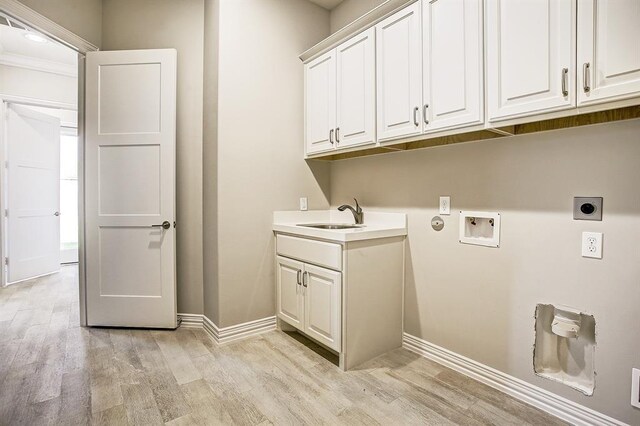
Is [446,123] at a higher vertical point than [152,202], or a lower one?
higher

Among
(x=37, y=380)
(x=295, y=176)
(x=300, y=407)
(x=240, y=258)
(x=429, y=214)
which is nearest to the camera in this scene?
(x=300, y=407)

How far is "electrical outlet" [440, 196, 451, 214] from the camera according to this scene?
7.11 ft

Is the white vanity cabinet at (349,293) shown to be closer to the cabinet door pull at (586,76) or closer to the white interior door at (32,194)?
the cabinet door pull at (586,76)

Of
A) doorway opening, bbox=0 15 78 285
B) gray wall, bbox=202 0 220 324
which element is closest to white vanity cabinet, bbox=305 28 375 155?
gray wall, bbox=202 0 220 324

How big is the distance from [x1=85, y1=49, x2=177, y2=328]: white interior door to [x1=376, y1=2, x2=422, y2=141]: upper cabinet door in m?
1.72

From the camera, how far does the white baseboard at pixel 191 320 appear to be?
9.36 feet

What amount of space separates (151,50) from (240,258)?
74.4 inches

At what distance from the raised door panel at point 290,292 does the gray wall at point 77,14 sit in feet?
8.17

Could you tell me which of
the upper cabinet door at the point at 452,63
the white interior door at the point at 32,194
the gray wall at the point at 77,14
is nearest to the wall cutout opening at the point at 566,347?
the upper cabinet door at the point at 452,63

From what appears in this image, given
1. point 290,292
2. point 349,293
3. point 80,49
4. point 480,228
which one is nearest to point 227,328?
point 290,292

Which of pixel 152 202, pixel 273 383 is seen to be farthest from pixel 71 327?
pixel 273 383

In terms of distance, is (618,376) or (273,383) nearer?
(618,376)

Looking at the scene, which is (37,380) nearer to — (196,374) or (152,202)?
(196,374)

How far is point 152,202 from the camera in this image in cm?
273
